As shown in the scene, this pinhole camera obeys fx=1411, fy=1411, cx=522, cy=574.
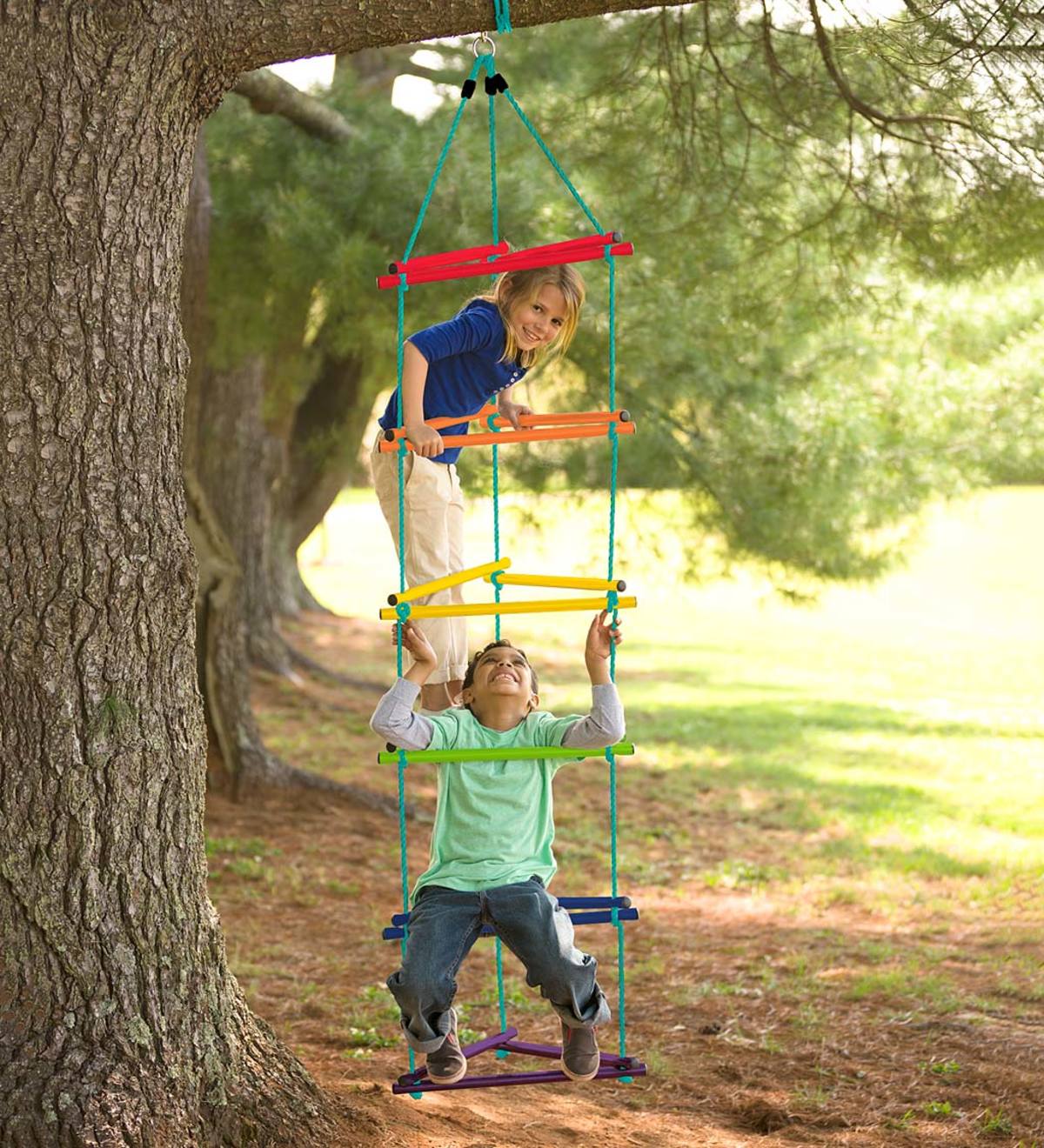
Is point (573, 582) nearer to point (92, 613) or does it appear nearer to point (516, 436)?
point (516, 436)

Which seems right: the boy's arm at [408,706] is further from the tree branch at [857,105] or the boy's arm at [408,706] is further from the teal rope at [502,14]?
the tree branch at [857,105]

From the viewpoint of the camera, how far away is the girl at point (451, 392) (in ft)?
10.9

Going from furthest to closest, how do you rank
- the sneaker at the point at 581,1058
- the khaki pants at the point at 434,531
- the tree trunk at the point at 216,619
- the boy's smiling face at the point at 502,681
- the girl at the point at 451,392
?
the tree trunk at the point at 216,619
the khaki pants at the point at 434,531
the girl at the point at 451,392
the boy's smiling face at the point at 502,681
the sneaker at the point at 581,1058

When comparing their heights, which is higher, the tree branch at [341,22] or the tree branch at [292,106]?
the tree branch at [292,106]

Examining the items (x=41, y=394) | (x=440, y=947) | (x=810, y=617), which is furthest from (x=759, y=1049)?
(x=810, y=617)

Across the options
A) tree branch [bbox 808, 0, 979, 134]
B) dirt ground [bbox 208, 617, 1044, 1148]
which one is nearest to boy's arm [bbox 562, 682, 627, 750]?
dirt ground [bbox 208, 617, 1044, 1148]

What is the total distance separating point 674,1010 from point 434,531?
1958 mm

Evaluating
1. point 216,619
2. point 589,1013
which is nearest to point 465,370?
point 589,1013

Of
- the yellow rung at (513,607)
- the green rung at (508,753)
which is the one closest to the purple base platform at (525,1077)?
the green rung at (508,753)

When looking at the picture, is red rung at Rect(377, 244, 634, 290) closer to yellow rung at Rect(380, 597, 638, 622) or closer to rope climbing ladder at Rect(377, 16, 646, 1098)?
rope climbing ladder at Rect(377, 16, 646, 1098)

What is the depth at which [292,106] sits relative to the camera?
6074 millimetres

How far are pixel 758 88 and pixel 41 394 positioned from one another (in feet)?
11.3

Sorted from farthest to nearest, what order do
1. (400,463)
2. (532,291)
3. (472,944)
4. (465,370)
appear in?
(465,370) < (532,291) < (400,463) < (472,944)

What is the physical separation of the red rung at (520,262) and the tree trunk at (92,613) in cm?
58
